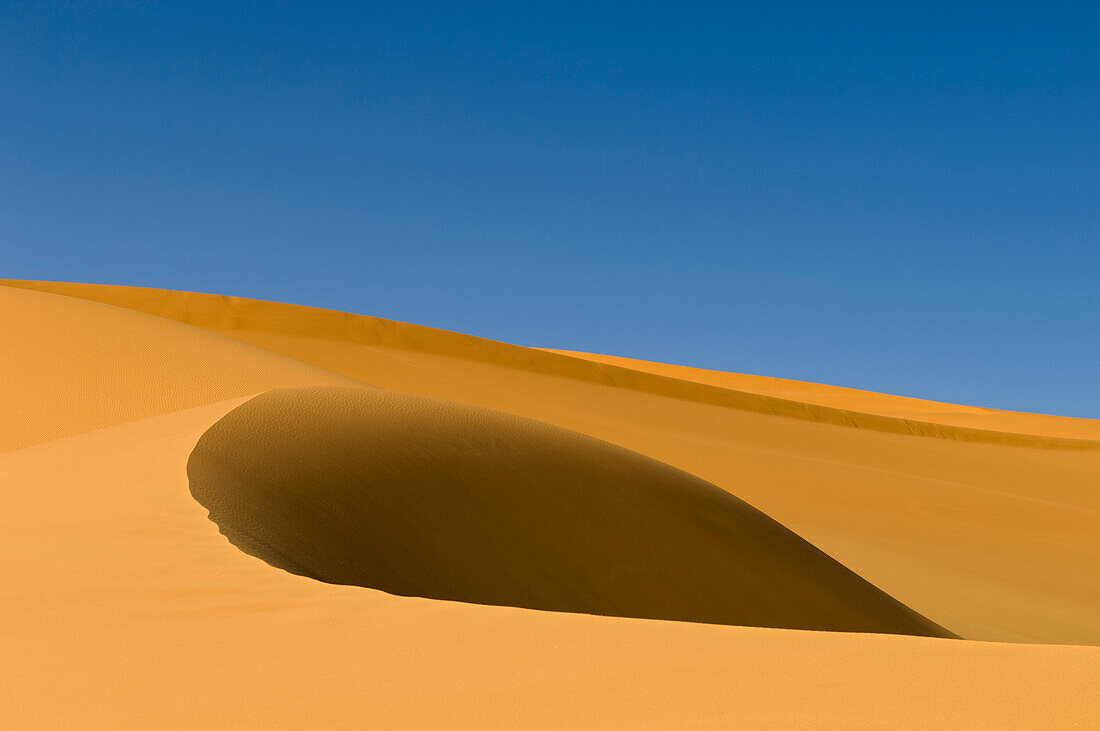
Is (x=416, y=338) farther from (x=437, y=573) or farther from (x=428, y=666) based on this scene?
(x=428, y=666)

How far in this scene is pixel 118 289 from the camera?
34.6m

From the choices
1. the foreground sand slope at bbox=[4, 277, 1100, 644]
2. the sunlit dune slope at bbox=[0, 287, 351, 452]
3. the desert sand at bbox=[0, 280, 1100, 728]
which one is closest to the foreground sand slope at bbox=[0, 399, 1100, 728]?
the desert sand at bbox=[0, 280, 1100, 728]

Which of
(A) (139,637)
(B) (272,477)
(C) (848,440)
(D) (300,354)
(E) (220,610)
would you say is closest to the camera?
(A) (139,637)

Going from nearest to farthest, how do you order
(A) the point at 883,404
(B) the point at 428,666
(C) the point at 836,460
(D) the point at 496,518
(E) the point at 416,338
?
1. (B) the point at 428,666
2. (D) the point at 496,518
3. (C) the point at 836,460
4. (E) the point at 416,338
5. (A) the point at 883,404

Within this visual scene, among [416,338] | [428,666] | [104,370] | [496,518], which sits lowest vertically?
[428,666]

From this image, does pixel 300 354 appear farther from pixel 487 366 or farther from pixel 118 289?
pixel 118 289

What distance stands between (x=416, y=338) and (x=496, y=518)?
25.6 metres

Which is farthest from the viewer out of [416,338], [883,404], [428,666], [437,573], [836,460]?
[883,404]

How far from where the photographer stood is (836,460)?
2767 centimetres

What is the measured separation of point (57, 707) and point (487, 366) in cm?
2966

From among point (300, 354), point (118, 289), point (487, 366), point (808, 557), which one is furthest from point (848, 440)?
point (118, 289)

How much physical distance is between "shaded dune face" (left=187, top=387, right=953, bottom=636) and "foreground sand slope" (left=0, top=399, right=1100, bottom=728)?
56.6 inches

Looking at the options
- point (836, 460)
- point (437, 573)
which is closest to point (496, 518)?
point (437, 573)

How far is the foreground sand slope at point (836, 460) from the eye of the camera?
1727 centimetres
